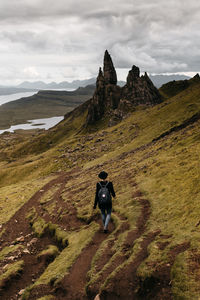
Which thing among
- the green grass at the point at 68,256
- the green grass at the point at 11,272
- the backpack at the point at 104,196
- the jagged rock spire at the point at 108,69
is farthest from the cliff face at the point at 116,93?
the green grass at the point at 11,272

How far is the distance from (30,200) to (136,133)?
48.8m

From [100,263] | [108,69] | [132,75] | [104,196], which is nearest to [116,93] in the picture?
[132,75]

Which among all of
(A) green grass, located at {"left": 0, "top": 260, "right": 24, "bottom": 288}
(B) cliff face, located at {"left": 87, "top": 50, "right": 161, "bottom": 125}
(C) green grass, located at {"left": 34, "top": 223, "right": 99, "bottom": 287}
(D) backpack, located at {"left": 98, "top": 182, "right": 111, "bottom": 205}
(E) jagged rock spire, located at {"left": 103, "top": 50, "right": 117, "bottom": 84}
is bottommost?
(A) green grass, located at {"left": 0, "top": 260, "right": 24, "bottom": 288}

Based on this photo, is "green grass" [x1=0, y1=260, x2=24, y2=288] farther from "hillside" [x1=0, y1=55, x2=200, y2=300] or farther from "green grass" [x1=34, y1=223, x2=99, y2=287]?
"green grass" [x1=34, y1=223, x2=99, y2=287]

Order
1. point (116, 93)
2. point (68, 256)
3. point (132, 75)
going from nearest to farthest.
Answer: point (68, 256) < point (132, 75) < point (116, 93)

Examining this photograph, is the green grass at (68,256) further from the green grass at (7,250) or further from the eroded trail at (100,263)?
the green grass at (7,250)

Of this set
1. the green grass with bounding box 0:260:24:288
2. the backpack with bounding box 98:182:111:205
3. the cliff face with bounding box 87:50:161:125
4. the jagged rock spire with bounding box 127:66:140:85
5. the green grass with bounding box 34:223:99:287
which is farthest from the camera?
the jagged rock spire with bounding box 127:66:140:85

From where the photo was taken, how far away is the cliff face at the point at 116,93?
16125 cm

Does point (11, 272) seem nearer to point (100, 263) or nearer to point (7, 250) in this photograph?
point (7, 250)

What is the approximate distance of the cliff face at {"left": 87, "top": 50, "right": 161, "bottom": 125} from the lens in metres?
161

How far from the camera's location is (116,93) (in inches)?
7259

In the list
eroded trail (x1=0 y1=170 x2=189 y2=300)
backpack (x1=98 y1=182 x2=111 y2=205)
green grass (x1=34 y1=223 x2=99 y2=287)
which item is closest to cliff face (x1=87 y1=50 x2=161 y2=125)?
eroded trail (x1=0 y1=170 x2=189 y2=300)

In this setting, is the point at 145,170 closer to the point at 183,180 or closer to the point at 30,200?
the point at 183,180

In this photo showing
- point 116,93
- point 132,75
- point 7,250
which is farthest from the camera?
point 116,93
